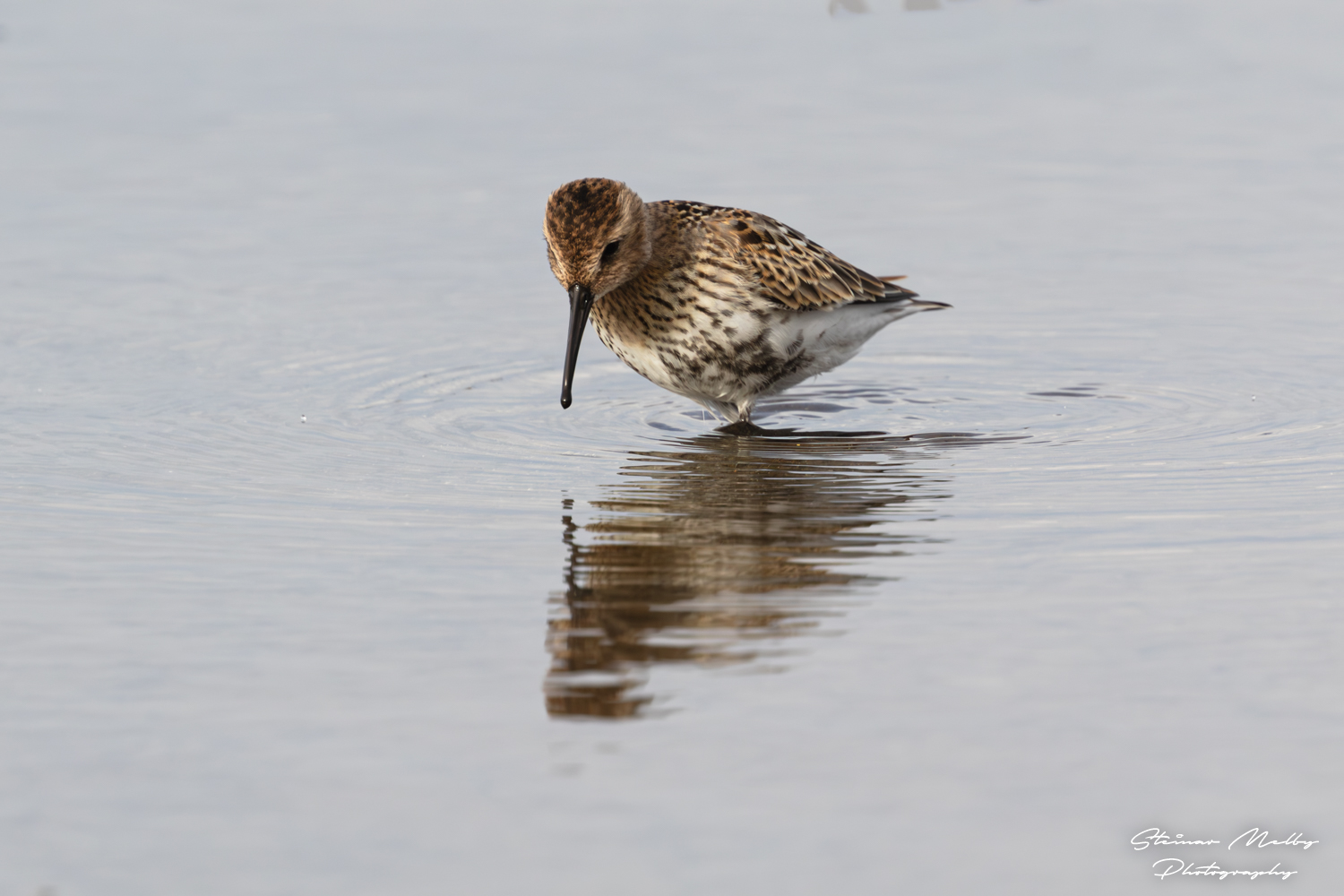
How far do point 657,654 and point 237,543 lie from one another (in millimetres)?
2198

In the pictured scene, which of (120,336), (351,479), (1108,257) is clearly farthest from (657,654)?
(1108,257)

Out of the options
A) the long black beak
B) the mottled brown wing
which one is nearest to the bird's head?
the long black beak

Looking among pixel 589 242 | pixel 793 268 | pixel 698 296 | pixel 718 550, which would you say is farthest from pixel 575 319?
pixel 718 550

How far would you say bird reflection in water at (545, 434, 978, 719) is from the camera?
617cm

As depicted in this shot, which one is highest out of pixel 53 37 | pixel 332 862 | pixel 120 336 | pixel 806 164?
pixel 53 37

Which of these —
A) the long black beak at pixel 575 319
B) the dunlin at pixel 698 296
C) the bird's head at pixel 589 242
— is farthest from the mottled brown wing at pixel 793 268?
the long black beak at pixel 575 319

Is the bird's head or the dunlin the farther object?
the dunlin

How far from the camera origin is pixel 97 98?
724 inches

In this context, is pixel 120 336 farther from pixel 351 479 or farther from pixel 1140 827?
pixel 1140 827

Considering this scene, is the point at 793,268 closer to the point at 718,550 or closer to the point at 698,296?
the point at 698,296

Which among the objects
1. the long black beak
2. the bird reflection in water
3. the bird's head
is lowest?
the bird reflection in water

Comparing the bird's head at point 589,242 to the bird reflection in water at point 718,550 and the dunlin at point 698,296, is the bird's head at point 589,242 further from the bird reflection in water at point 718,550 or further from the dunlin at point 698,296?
the bird reflection in water at point 718,550

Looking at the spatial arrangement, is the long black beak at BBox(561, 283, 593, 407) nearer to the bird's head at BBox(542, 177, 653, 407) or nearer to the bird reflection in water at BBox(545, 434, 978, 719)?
the bird's head at BBox(542, 177, 653, 407)

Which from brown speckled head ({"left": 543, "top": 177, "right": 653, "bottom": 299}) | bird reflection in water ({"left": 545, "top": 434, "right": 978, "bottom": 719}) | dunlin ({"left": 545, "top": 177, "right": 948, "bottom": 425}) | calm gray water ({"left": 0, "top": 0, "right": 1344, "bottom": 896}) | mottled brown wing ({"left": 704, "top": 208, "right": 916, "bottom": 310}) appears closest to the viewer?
calm gray water ({"left": 0, "top": 0, "right": 1344, "bottom": 896})
